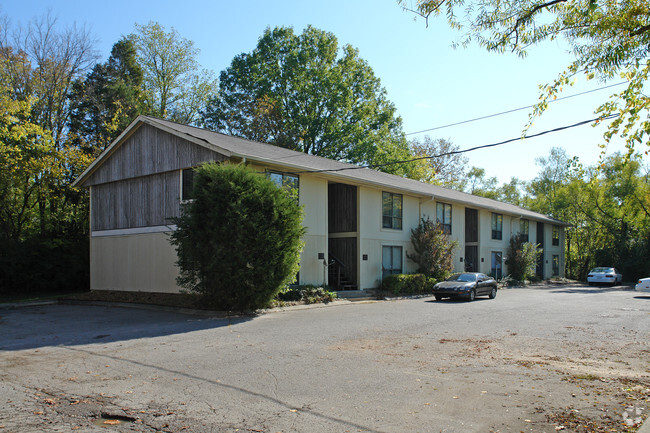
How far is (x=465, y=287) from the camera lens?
2222 centimetres

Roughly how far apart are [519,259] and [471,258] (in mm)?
4517

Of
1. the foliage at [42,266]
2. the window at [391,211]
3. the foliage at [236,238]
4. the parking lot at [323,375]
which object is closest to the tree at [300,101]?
the window at [391,211]

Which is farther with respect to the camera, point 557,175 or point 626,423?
point 557,175

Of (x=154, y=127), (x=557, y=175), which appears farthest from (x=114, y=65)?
(x=557, y=175)

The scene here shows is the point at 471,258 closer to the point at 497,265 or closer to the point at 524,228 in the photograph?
the point at 497,265

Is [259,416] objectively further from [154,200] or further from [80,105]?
[80,105]

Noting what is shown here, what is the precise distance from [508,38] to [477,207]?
86.7ft

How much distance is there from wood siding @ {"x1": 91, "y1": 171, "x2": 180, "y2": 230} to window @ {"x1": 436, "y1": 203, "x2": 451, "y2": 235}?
16.4 m

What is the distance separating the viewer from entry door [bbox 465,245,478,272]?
113ft

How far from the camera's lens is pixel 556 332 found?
40.6 ft

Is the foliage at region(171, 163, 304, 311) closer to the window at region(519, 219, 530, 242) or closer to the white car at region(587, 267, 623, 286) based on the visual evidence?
the window at region(519, 219, 530, 242)

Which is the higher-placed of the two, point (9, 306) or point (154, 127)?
point (154, 127)

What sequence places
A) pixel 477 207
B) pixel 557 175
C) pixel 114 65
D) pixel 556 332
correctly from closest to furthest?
pixel 556 332, pixel 477 207, pixel 114 65, pixel 557 175

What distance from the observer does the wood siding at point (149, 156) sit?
19.5 metres
